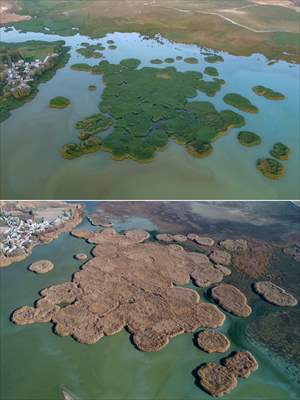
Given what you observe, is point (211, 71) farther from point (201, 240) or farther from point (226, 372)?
point (226, 372)

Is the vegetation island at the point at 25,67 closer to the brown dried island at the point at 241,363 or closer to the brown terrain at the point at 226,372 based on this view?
the brown terrain at the point at 226,372

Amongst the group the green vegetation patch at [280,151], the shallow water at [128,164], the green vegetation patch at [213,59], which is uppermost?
the green vegetation patch at [213,59]

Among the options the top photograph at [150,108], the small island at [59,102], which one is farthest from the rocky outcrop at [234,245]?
the small island at [59,102]

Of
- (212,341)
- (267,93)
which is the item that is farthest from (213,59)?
(212,341)

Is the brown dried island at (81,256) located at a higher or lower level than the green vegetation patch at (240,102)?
lower

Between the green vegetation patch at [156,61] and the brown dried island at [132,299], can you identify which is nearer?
the brown dried island at [132,299]

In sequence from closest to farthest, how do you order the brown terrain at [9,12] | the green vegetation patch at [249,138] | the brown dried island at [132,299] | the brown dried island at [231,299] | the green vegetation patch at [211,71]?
1. the brown dried island at [132,299]
2. the brown dried island at [231,299]
3. the green vegetation patch at [249,138]
4. the green vegetation patch at [211,71]
5. the brown terrain at [9,12]
